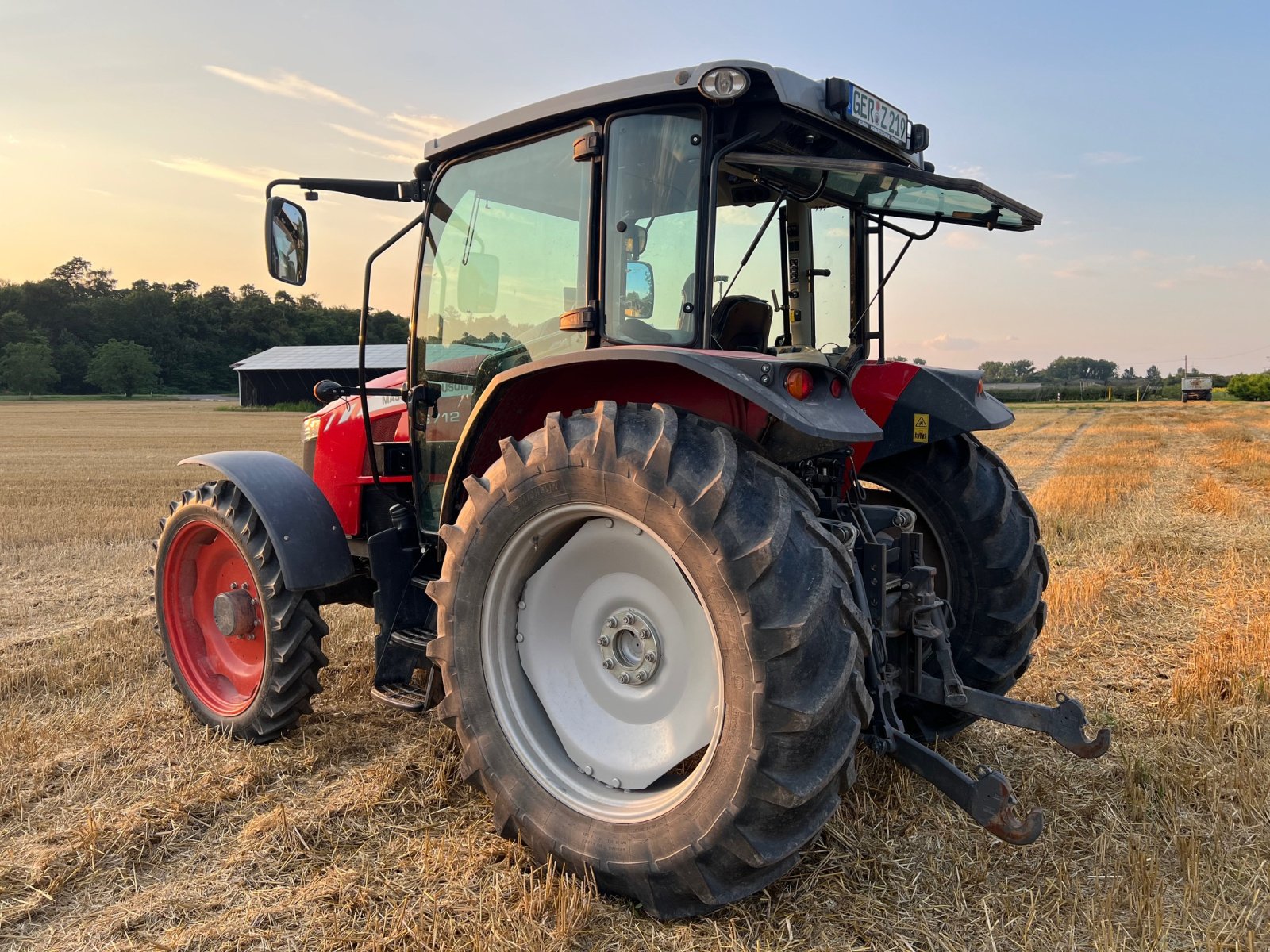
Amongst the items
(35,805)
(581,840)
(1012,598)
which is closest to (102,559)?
(35,805)

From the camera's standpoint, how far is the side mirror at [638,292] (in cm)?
283

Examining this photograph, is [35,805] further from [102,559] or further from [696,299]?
[102,559]

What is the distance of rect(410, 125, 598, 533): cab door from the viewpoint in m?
3.02

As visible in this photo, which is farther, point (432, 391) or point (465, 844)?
point (432, 391)

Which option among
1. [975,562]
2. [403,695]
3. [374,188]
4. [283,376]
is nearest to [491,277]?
[374,188]

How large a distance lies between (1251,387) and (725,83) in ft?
209

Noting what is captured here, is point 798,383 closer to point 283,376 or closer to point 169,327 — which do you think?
point 283,376

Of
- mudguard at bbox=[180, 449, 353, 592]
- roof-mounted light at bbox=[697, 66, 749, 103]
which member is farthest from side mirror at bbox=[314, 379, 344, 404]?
roof-mounted light at bbox=[697, 66, 749, 103]

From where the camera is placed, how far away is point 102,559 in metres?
7.51

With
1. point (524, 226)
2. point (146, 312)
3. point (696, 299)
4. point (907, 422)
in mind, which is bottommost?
point (907, 422)

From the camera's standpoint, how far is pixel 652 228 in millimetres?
2805

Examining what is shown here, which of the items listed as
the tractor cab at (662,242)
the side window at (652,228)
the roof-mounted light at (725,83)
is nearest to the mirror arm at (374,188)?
the tractor cab at (662,242)

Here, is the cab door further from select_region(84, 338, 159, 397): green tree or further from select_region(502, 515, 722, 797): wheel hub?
A: select_region(84, 338, 159, 397): green tree

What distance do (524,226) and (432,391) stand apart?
2.59 ft
